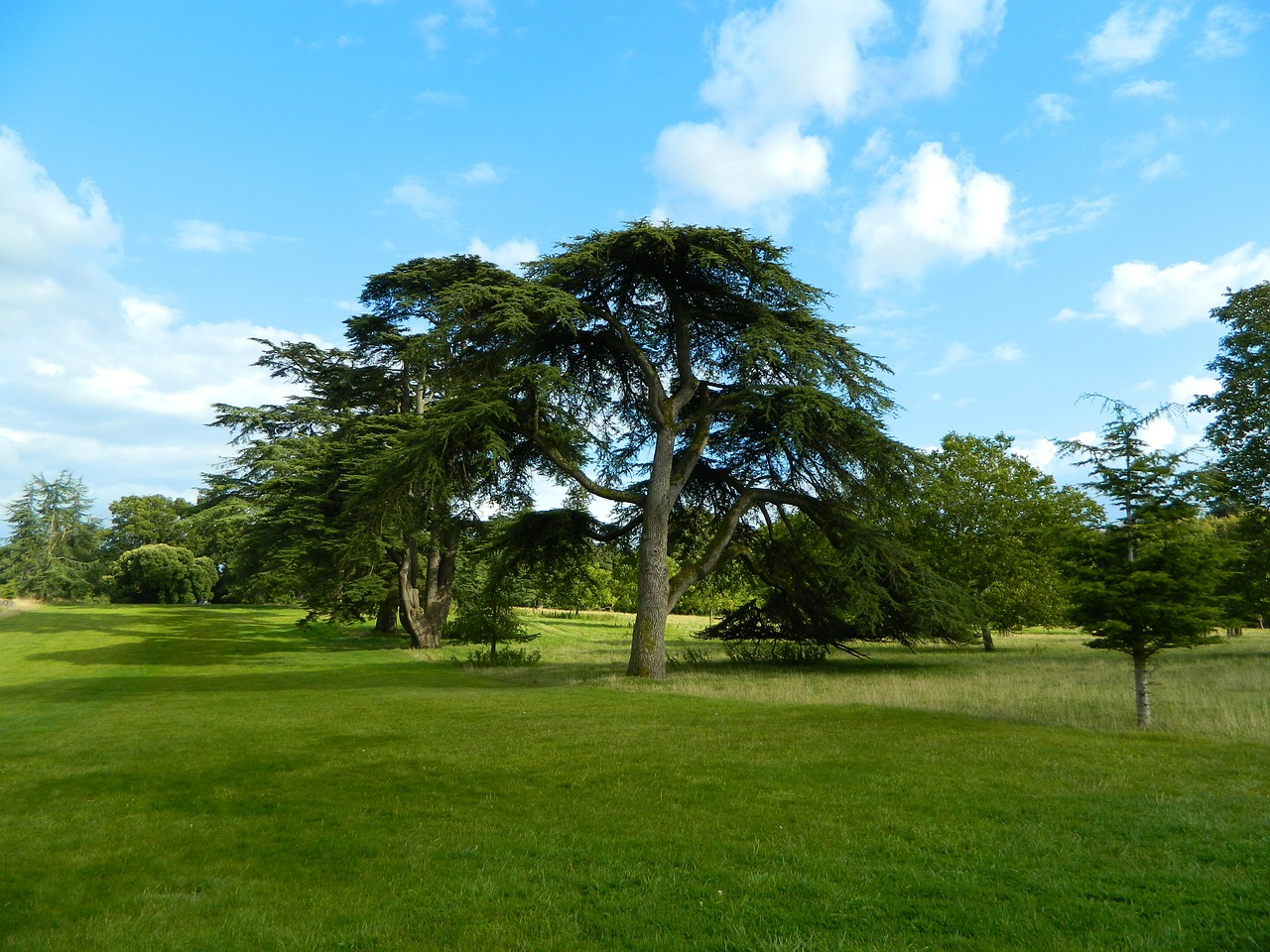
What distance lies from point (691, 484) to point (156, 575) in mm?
63961

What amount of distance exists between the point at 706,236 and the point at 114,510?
3562 inches

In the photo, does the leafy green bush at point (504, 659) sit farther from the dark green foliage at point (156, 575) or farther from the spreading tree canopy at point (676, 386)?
the dark green foliage at point (156, 575)

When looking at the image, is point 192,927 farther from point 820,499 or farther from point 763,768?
point 820,499

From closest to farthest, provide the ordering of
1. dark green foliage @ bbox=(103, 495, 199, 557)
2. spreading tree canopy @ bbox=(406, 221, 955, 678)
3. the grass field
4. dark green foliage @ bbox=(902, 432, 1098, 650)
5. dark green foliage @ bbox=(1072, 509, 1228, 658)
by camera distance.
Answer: the grass field, dark green foliage @ bbox=(1072, 509, 1228, 658), spreading tree canopy @ bbox=(406, 221, 955, 678), dark green foliage @ bbox=(902, 432, 1098, 650), dark green foliage @ bbox=(103, 495, 199, 557)

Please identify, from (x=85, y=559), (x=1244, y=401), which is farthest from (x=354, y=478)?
(x=85, y=559)

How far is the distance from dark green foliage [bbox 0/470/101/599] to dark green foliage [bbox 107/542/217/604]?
3.59m

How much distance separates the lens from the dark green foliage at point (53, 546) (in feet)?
233

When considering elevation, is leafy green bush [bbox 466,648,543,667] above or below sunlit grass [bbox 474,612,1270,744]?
below

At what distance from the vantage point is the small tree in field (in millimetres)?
12602

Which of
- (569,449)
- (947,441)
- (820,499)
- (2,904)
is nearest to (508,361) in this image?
(569,449)

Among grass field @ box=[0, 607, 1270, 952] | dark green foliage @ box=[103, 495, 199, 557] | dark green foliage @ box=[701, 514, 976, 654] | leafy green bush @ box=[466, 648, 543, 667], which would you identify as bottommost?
leafy green bush @ box=[466, 648, 543, 667]

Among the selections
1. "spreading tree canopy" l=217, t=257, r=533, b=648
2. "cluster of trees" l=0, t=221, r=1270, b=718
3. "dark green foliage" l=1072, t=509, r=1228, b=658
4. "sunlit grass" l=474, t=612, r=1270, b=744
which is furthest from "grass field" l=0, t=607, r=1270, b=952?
"spreading tree canopy" l=217, t=257, r=533, b=648

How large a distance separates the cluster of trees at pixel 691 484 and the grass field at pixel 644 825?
199 inches

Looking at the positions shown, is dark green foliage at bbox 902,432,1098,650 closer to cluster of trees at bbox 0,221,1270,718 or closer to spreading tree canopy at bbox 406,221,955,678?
cluster of trees at bbox 0,221,1270,718
